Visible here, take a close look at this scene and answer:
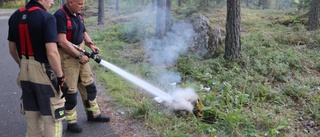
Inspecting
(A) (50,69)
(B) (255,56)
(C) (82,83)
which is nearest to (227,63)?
(B) (255,56)

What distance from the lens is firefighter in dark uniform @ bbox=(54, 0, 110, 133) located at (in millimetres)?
3475

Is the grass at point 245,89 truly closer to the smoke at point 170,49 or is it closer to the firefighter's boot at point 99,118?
the smoke at point 170,49

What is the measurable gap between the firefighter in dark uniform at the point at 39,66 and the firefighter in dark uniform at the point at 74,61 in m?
0.54

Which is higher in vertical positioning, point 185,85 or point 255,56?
point 255,56

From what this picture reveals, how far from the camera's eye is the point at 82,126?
4344 millimetres

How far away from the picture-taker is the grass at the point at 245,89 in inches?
165

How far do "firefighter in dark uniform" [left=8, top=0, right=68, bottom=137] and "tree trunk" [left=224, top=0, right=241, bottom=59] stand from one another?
16.6 ft

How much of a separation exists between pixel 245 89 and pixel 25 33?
438cm

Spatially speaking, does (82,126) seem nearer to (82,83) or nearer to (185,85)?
(82,83)

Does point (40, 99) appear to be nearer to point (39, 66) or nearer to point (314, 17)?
point (39, 66)

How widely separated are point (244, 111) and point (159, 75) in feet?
8.28

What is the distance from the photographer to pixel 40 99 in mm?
2984

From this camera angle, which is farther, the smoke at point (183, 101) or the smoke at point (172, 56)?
the smoke at point (172, 56)

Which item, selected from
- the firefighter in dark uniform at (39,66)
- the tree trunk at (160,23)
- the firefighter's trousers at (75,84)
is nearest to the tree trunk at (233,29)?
the tree trunk at (160,23)
